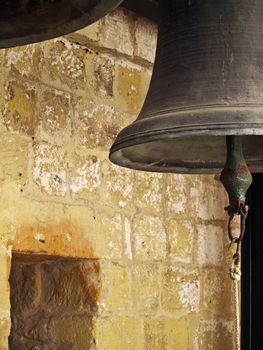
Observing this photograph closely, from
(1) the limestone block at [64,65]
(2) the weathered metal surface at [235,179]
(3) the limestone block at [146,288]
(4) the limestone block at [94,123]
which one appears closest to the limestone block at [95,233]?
(3) the limestone block at [146,288]

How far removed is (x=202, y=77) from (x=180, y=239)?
1.28 m

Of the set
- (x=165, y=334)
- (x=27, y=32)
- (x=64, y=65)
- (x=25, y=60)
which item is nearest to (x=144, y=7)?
(x=64, y=65)

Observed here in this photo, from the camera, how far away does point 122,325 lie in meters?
2.67

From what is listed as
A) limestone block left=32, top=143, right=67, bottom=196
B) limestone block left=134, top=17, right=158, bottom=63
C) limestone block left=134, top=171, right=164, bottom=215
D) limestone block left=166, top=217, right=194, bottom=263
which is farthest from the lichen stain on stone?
limestone block left=134, top=17, right=158, bottom=63

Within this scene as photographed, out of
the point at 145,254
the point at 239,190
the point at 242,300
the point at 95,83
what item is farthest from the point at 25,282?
the point at 239,190

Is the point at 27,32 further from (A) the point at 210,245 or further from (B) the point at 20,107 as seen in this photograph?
(A) the point at 210,245

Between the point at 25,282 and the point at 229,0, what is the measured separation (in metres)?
1.27

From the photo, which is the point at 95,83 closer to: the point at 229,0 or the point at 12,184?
the point at 12,184

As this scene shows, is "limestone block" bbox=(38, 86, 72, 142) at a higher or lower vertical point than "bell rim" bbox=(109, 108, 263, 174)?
higher

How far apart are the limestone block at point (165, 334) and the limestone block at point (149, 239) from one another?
22 centimetres

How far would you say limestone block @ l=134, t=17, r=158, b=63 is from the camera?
9.51 feet

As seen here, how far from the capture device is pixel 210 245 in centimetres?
310

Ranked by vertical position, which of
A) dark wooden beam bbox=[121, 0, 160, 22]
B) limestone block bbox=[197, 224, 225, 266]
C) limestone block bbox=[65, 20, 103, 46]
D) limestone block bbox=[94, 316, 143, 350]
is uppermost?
dark wooden beam bbox=[121, 0, 160, 22]

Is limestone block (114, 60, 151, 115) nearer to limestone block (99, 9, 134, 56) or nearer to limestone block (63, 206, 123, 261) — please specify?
limestone block (99, 9, 134, 56)
